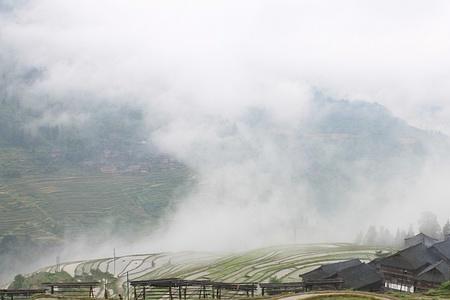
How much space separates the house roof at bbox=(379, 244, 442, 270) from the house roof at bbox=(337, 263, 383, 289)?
402 centimetres

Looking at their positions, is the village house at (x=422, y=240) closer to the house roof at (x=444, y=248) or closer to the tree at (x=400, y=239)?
the house roof at (x=444, y=248)

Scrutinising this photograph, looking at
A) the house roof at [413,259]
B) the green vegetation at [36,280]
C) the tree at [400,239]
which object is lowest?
the green vegetation at [36,280]

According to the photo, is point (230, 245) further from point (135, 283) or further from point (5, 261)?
point (135, 283)

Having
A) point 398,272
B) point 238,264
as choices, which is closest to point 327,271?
point 398,272

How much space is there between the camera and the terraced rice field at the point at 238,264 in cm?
9506

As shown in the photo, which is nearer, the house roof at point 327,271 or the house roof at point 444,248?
the house roof at point 327,271

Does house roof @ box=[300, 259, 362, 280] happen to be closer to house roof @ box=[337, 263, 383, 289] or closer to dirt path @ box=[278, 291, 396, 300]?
house roof @ box=[337, 263, 383, 289]

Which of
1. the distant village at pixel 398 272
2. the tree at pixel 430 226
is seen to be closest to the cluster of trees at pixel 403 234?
the tree at pixel 430 226

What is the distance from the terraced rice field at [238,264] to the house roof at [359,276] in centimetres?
1774

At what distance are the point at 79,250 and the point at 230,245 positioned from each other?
56.4 metres

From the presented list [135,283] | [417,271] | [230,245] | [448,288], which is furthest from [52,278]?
[230,245]

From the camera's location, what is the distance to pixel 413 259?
70938 millimetres

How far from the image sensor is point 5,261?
164125 millimetres

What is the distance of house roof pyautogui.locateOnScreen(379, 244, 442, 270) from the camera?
69.8 m
